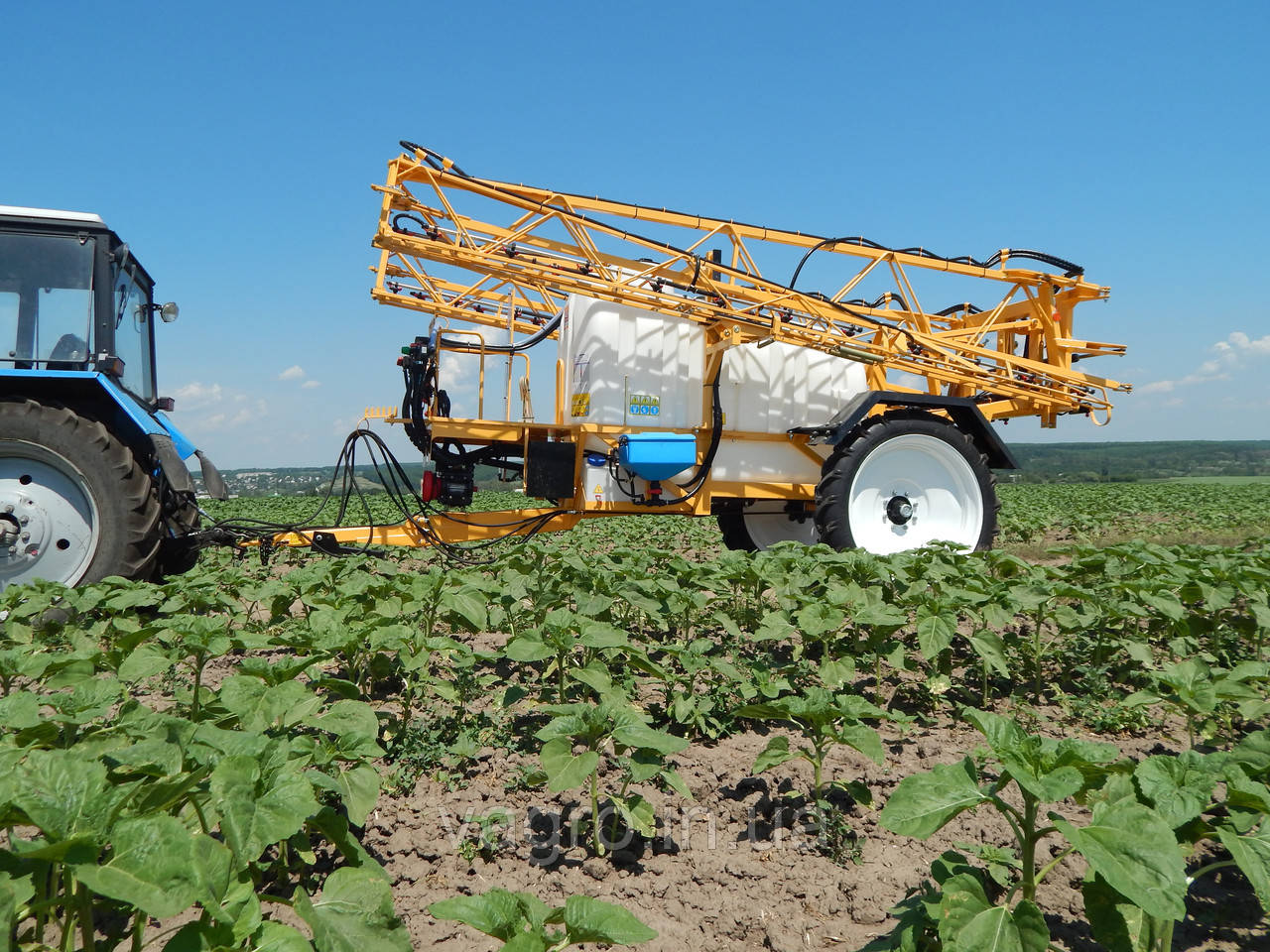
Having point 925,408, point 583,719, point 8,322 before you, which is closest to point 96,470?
point 8,322

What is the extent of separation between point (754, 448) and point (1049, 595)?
400 cm

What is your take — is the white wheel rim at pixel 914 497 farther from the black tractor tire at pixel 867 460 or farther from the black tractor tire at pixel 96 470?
the black tractor tire at pixel 96 470

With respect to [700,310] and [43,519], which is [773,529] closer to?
[700,310]

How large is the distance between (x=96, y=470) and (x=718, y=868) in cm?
497

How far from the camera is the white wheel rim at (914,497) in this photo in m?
7.70

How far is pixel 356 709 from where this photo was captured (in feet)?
8.42

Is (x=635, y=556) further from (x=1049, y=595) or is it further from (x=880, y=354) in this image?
(x=880, y=354)

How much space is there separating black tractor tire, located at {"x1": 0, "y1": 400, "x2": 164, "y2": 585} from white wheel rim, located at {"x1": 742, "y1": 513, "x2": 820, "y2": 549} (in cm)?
600

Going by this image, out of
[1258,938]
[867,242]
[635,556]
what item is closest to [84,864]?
[1258,938]

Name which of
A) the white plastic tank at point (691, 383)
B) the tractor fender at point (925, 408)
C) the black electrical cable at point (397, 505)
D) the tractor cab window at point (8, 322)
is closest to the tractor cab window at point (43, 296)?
the tractor cab window at point (8, 322)

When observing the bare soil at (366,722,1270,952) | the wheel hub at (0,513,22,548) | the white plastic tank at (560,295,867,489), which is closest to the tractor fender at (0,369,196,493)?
the wheel hub at (0,513,22,548)

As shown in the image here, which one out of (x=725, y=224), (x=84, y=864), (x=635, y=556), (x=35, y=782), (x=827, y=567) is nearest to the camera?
(x=84, y=864)

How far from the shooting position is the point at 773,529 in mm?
9109

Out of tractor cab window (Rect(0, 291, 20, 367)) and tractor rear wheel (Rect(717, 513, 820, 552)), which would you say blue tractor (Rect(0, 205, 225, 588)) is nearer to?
tractor cab window (Rect(0, 291, 20, 367))
